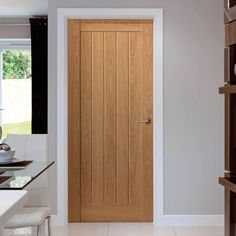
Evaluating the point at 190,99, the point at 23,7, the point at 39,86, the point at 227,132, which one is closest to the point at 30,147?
the point at 190,99

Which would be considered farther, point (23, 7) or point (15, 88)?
point (15, 88)

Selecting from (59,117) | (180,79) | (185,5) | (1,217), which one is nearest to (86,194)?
(59,117)

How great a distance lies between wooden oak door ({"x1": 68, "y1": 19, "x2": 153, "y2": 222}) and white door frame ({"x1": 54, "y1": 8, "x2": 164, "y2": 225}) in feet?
0.49

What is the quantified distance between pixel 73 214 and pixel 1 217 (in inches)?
139

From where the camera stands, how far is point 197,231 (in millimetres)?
4012

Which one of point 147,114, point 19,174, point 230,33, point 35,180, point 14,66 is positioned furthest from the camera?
point 14,66

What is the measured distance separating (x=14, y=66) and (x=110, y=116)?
100 inches

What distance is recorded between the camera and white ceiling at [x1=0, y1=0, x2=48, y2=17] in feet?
16.9

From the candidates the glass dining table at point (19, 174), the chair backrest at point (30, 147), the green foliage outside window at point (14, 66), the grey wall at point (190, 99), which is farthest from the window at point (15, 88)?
the glass dining table at point (19, 174)

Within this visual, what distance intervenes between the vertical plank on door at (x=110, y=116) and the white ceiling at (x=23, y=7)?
1.29m

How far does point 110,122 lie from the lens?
4340 mm

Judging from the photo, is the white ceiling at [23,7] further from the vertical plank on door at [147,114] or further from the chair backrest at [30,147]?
the chair backrest at [30,147]

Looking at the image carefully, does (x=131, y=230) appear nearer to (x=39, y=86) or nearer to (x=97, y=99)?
(x=97, y=99)

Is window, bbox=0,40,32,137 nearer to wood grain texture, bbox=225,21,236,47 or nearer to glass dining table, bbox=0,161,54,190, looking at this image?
glass dining table, bbox=0,161,54,190
